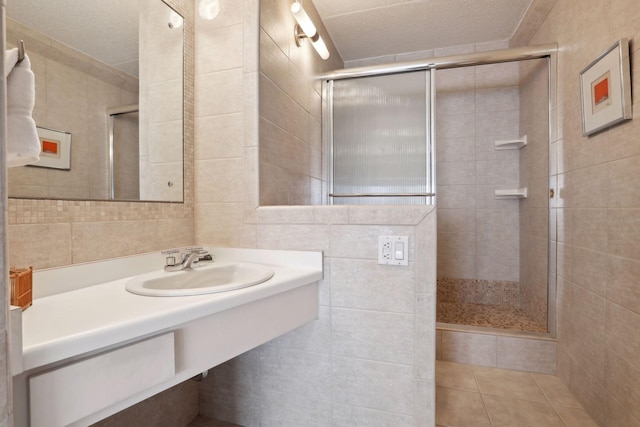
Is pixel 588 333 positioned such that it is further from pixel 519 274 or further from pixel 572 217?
pixel 519 274

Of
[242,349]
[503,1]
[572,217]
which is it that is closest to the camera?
[242,349]

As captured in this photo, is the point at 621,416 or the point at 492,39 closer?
the point at 621,416

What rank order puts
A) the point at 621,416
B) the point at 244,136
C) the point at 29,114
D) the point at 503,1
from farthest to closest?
the point at 503,1 < the point at 244,136 < the point at 621,416 < the point at 29,114

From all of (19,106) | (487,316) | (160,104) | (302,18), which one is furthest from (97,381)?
(487,316)

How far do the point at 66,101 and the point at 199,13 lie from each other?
0.81 meters

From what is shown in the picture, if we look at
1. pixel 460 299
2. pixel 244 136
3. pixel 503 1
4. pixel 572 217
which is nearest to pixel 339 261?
pixel 244 136

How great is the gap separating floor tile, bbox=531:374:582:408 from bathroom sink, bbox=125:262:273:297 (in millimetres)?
1582

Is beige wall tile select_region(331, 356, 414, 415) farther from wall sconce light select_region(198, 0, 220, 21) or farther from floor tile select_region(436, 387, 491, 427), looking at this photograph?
wall sconce light select_region(198, 0, 220, 21)

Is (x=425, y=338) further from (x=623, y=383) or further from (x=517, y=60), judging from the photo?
(x=517, y=60)

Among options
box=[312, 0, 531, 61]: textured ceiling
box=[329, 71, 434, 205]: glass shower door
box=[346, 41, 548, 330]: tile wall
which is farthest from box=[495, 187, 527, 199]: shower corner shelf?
box=[312, 0, 531, 61]: textured ceiling

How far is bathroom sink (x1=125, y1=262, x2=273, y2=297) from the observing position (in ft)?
2.88

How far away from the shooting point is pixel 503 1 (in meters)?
2.00

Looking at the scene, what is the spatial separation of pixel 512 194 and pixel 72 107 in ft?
9.09

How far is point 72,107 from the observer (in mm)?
936
